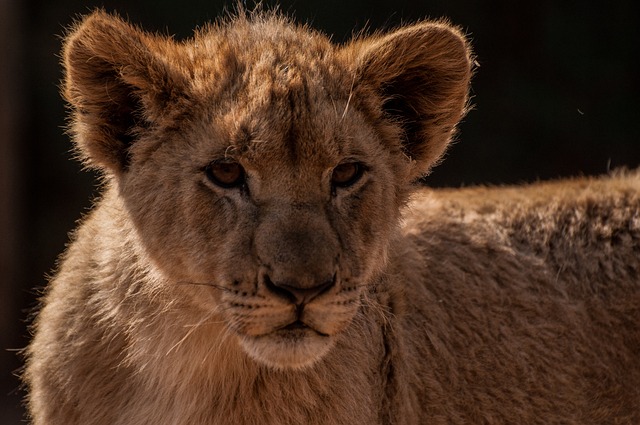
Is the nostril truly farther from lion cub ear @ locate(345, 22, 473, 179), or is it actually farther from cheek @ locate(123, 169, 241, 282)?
lion cub ear @ locate(345, 22, 473, 179)

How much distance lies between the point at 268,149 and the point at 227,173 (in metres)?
0.21

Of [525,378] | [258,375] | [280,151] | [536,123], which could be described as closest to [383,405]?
[258,375]

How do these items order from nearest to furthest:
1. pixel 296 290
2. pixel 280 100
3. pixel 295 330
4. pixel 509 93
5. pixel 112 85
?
pixel 296 290 → pixel 295 330 → pixel 280 100 → pixel 112 85 → pixel 509 93

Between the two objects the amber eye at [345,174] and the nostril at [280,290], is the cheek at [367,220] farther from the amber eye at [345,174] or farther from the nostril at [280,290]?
the nostril at [280,290]

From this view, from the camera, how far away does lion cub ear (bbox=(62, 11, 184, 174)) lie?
4520 millimetres

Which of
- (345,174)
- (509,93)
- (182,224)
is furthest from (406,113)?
(509,93)

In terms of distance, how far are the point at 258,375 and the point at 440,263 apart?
150 cm

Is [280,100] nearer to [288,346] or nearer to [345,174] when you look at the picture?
[345,174]

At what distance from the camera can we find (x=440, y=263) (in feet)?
19.0

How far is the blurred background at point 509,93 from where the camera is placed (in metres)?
10.5

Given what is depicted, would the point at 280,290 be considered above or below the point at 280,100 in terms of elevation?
below

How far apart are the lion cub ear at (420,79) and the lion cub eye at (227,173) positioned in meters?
0.78

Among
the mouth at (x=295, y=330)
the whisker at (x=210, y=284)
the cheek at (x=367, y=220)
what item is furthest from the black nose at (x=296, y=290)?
the cheek at (x=367, y=220)

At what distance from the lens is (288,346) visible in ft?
13.4
